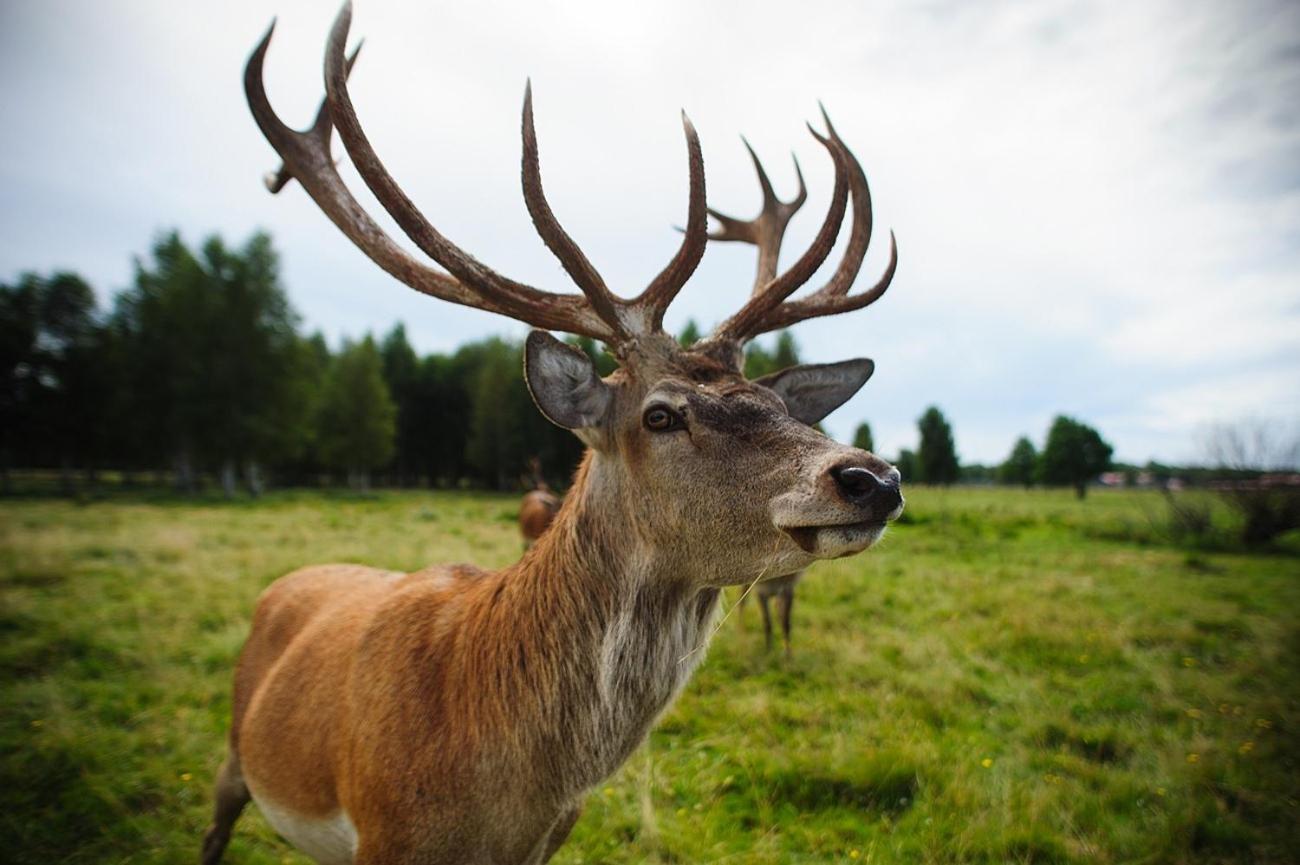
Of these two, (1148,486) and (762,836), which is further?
(1148,486)

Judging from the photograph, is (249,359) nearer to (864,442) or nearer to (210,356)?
(210,356)

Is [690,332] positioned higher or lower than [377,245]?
higher

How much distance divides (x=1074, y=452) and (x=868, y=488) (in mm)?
67058

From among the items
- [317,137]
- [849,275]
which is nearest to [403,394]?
[317,137]

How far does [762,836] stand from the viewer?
3.60m

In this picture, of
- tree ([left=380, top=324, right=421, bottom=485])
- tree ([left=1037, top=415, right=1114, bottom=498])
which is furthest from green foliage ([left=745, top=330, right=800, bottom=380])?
tree ([left=1037, top=415, right=1114, bottom=498])

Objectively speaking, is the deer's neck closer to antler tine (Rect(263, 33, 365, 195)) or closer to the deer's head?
the deer's head

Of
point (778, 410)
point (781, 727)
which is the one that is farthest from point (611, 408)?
point (781, 727)

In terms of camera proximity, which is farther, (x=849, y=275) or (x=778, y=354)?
(x=778, y=354)

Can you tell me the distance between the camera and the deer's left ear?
112 inches

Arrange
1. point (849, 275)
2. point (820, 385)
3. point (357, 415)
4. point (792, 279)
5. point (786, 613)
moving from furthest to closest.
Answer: point (357, 415), point (786, 613), point (849, 275), point (820, 385), point (792, 279)

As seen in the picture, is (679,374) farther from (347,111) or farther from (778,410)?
(347,111)

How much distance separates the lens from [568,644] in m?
2.13

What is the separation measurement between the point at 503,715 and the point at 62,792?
13.1 feet
